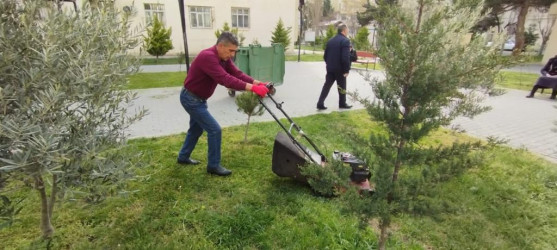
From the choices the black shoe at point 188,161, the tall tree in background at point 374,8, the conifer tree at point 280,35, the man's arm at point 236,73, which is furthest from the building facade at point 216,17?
the tall tree in background at point 374,8

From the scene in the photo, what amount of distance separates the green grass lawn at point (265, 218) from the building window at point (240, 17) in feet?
59.8

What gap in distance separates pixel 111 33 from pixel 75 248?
1.85 metres

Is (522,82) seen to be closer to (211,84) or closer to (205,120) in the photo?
(211,84)

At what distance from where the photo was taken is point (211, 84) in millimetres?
3609

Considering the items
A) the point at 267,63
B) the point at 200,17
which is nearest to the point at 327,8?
the point at 200,17

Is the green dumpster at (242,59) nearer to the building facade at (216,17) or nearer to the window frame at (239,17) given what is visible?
the building facade at (216,17)

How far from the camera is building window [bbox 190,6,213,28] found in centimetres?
1948

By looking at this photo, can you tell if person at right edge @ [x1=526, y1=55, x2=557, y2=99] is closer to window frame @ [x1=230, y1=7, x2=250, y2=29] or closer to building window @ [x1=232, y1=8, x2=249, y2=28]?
window frame @ [x1=230, y1=7, x2=250, y2=29]

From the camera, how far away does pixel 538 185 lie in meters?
3.84

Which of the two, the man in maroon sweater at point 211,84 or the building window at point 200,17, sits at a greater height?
the building window at point 200,17

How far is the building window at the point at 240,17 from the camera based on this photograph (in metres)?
20.5

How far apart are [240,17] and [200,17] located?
107 inches

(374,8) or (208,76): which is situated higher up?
(374,8)

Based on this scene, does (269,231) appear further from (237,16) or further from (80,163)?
(237,16)
